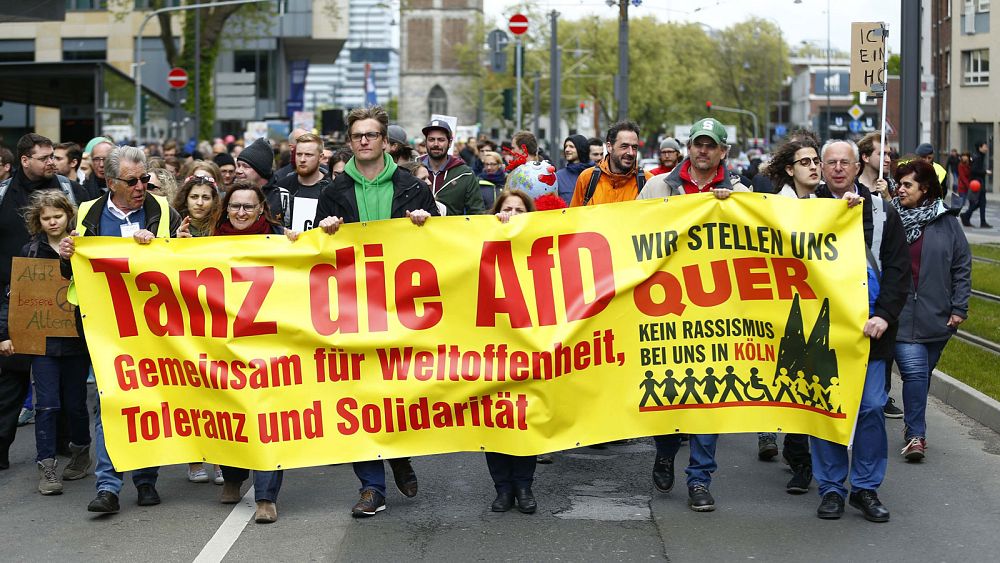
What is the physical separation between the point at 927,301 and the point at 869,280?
4.87 feet

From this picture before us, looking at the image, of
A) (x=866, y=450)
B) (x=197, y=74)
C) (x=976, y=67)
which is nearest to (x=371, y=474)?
(x=866, y=450)

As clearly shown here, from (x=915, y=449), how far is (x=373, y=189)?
3.68 meters

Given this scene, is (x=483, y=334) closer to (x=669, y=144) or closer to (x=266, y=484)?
(x=266, y=484)

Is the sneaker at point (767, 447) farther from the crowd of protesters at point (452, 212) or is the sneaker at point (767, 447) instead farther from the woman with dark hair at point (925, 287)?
the woman with dark hair at point (925, 287)

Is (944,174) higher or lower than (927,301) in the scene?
higher

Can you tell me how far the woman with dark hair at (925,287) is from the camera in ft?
28.0

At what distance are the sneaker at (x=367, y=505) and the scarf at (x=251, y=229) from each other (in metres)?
1.58

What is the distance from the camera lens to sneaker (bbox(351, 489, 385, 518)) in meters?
7.28

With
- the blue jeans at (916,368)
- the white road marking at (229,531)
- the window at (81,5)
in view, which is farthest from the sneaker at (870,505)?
the window at (81,5)

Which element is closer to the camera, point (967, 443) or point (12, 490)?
point (12, 490)

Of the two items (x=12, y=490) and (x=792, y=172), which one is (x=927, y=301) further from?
(x=12, y=490)

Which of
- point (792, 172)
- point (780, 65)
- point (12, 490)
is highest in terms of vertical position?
point (780, 65)

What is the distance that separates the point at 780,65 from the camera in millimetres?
101062

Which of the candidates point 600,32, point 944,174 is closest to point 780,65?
point 600,32
